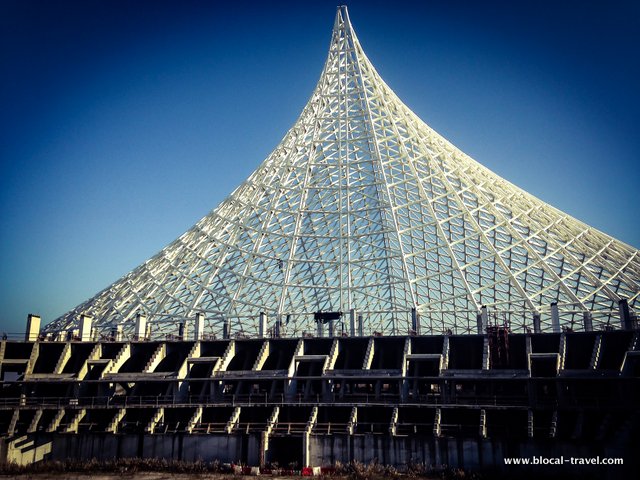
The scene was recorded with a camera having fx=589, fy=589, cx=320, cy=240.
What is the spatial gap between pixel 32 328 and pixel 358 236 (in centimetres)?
2762

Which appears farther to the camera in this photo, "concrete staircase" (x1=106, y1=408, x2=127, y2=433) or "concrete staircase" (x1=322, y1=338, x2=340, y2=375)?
"concrete staircase" (x1=322, y1=338, x2=340, y2=375)

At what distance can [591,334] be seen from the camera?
124 feet

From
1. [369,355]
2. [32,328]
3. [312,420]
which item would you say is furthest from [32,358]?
[369,355]

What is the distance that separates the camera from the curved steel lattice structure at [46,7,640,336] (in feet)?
166

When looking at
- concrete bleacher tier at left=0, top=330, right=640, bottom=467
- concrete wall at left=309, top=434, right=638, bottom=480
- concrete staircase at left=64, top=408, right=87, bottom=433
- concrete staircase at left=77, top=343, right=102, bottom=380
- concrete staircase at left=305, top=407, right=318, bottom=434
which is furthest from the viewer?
concrete staircase at left=77, top=343, right=102, bottom=380

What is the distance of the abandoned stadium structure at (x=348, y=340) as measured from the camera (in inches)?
1336

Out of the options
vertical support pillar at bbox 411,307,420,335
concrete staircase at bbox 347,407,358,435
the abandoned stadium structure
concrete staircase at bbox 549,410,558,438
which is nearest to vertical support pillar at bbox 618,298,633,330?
the abandoned stadium structure

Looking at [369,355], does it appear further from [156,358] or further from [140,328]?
[140,328]

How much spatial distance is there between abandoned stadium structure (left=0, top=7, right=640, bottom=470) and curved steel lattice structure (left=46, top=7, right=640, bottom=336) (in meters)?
0.24

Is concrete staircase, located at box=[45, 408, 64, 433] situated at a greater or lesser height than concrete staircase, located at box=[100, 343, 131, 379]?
lesser

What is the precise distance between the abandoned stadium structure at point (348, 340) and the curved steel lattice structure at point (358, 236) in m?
0.24

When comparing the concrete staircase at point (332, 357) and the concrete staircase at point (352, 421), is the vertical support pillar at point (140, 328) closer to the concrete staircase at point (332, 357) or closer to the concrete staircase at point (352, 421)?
the concrete staircase at point (332, 357)

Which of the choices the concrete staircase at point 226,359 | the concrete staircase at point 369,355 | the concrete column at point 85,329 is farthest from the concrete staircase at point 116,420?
the concrete staircase at point 369,355

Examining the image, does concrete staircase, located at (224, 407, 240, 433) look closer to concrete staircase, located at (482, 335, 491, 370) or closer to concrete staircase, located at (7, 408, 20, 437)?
concrete staircase, located at (7, 408, 20, 437)
